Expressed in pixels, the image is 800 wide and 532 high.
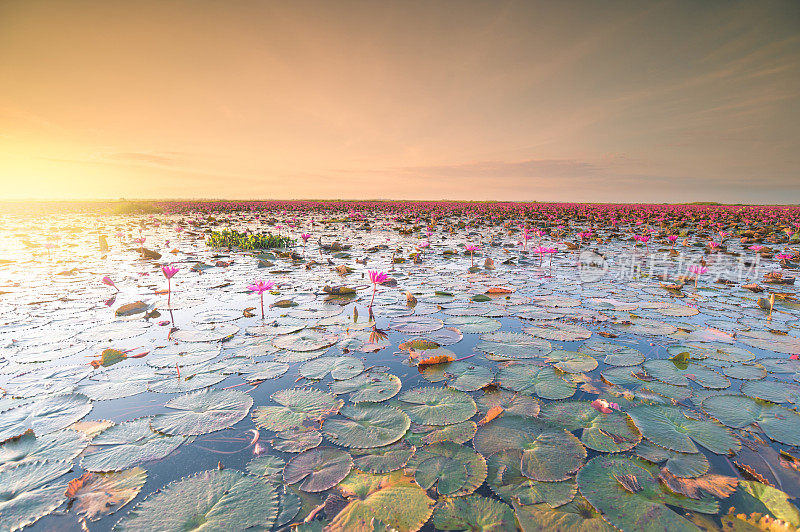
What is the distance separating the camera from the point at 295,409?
2.21 metres

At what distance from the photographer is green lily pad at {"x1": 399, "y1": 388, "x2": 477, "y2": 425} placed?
6.89 feet

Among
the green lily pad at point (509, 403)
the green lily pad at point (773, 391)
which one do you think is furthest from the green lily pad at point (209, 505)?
the green lily pad at point (773, 391)

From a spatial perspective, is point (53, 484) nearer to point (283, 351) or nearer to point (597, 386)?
point (283, 351)

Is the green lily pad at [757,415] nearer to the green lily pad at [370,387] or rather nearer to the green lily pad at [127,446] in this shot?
the green lily pad at [370,387]

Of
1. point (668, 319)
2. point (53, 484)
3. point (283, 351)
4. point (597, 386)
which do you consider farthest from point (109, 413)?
point (668, 319)

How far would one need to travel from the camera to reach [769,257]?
8258 mm

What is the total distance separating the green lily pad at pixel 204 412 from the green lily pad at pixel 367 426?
2.03 ft

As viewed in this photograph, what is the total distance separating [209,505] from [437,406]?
52.5 inches

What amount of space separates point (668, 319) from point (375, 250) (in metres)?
6.39

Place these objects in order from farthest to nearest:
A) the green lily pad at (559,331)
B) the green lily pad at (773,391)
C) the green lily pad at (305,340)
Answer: the green lily pad at (559,331), the green lily pad at (305,340), the green lily pad at (773,391)

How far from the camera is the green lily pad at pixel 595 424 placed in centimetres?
188

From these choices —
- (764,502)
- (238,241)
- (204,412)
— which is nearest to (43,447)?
(204,412)

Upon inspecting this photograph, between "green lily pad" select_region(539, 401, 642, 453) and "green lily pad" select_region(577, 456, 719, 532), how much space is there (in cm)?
Answer: 13

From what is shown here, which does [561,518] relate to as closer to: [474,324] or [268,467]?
[268,467]
